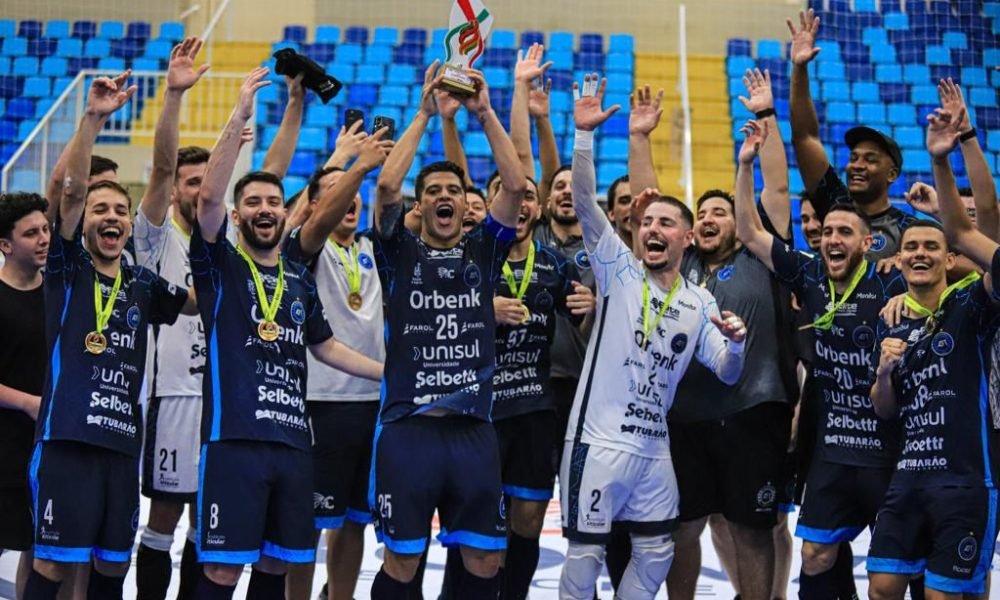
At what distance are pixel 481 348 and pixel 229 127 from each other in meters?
1.48

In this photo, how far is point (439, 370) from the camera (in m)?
5.68

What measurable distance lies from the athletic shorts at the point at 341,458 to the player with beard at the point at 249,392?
32.4 inches

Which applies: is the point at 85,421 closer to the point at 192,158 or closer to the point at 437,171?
the point at 192,158

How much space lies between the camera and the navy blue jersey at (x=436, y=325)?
568 cm

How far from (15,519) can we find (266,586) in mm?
1336

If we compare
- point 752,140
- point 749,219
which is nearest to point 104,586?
point 749,219

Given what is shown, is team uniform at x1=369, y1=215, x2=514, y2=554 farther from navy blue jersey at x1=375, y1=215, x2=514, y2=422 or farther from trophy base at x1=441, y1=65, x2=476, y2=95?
trophy base at x1=441, y1=65, x2=476, y2=95

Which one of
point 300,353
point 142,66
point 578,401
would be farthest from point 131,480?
point 142,66

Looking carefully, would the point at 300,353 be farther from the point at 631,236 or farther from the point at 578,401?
the point at 631,236

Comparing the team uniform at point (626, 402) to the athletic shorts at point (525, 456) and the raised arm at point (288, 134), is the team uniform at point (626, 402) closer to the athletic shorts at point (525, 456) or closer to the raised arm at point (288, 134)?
the athletic shorts at point (525, 456)

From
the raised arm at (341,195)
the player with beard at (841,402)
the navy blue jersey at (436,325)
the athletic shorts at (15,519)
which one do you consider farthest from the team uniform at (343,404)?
the player with beard at (841,402)

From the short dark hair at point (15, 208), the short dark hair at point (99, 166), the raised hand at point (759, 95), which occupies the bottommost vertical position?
the short dark hair at point (15, 208)

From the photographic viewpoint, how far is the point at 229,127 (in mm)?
5316

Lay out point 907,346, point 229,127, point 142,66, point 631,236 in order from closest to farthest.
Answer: point 229,127, point 907,346, point 631,236, point 142,66
